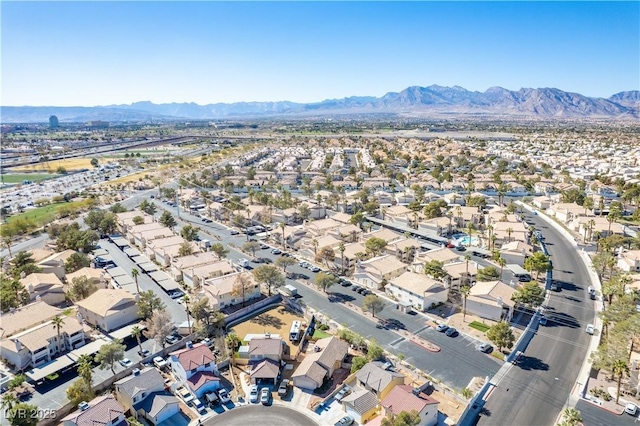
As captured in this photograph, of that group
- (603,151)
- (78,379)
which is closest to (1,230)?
(78,379)

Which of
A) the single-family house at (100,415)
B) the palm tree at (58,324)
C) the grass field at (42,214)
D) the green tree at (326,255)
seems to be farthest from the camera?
the grass field at (42,214)

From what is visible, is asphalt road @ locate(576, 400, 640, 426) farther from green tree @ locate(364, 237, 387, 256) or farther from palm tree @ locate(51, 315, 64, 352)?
palm tree @ locate(51, 315, 64, 352)

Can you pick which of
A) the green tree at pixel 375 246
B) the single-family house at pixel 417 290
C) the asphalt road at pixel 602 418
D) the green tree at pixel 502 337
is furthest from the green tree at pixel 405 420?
the green tree at pixel 375 246

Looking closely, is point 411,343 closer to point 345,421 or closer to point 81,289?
point 345,421

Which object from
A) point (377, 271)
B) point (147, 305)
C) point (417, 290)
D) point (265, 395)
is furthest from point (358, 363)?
point (147, 305)

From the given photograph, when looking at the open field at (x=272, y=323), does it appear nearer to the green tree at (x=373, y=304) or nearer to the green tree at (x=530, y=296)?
the green tree at (x=373, y=304)
